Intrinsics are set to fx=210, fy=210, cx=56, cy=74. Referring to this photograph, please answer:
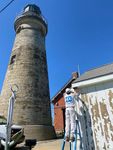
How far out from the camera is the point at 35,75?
58.8 feet

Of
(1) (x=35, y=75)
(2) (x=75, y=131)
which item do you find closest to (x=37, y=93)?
(1) (x=35, y=75)

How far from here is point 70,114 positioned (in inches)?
225

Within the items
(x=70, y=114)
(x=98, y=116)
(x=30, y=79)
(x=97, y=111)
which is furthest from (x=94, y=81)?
(x=30, y=79)

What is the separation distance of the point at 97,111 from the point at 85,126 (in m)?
0.55

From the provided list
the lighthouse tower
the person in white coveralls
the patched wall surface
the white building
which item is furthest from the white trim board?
the lighthouse tower

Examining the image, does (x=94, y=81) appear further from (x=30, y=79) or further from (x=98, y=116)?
(x=30, y=79)

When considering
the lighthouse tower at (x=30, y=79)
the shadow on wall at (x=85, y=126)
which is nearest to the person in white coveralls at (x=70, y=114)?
the shadow on wall at (x=85, y=126)

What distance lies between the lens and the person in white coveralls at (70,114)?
18.1 ft

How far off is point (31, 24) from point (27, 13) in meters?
1.31

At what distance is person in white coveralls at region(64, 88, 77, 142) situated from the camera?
5.52m

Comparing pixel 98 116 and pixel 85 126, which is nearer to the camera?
pixel 98 116

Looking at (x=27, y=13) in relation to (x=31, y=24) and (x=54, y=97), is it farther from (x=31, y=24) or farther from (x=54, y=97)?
(x=54, y=97)

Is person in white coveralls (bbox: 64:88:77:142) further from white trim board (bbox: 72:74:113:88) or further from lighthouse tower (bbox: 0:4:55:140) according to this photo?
lighthouse tower (bbox: 0:4:55:140)

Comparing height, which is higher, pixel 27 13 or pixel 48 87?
pixel 27 13
